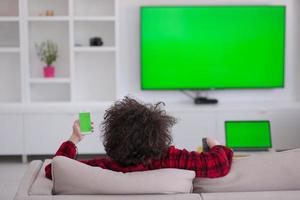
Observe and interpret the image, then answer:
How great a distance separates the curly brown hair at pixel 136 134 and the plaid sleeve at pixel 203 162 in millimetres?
47

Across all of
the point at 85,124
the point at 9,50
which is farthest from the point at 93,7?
the point at 85,124

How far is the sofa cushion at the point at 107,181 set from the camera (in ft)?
5.35

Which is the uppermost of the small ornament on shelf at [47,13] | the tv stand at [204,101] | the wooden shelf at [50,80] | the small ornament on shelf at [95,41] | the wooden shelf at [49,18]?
the small ornament on shelf at [47,13]

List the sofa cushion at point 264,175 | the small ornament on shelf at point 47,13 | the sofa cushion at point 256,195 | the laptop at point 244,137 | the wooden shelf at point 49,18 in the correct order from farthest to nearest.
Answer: the small ornament on shelf at point 47,13 < the wooden shelf at point 49,18 < the laptop at point 244,137 < the sofa cushion at point 264,175 < the sofa cushion at point 256,195

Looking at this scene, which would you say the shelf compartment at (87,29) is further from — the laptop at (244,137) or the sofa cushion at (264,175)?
the sofa cushion at (264,175)

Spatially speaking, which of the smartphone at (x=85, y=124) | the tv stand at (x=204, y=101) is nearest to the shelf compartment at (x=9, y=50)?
the tv stand at (x=204, y=101)

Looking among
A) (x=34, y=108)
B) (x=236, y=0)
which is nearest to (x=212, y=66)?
(x=236, y=0)

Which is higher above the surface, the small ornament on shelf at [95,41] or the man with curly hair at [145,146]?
the small ornament on shelf at [95,41]

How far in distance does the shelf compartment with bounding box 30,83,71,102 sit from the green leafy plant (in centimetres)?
32

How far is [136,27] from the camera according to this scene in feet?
18.8

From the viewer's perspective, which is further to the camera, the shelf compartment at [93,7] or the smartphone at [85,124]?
the shelf compartment at [93,7]

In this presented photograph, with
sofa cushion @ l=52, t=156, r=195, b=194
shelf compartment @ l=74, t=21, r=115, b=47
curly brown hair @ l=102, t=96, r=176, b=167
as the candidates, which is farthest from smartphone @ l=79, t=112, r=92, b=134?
shelf compartment @ l=74, t=21, r=115, b=47

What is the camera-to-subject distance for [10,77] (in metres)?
5.82

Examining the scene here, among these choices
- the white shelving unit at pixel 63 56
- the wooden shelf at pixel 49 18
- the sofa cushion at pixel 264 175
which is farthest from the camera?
the white shelving unit at pixel 63 56
